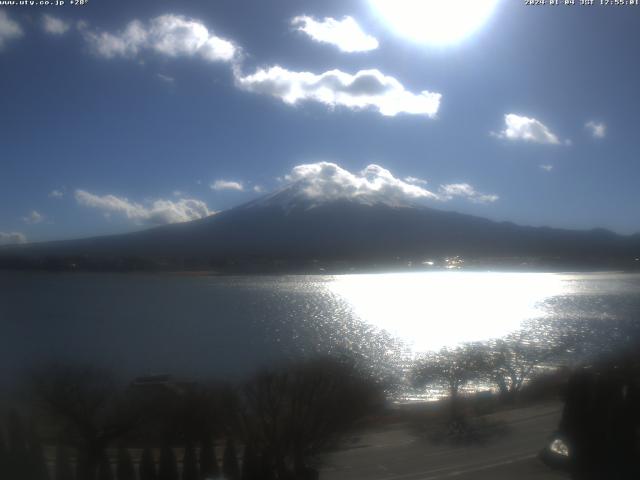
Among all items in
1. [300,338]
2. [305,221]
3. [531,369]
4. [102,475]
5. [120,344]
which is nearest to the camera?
[102,475]

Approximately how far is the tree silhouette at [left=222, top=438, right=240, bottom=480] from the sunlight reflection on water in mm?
6549

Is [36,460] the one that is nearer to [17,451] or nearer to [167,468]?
[17,451]

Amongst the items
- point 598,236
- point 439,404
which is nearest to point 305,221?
point 598,236

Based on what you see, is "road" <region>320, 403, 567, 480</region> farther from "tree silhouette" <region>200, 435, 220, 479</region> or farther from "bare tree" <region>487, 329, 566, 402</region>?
"bare tree" <region>487, 329, 566, 402</region>

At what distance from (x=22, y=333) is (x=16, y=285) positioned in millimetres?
4916

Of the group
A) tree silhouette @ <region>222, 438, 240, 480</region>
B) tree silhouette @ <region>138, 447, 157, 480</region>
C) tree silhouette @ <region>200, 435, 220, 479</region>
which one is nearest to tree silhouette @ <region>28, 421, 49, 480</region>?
tree silhouette @ <region>138, 447, 157, 480</region>

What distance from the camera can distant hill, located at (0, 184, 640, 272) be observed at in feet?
59.1

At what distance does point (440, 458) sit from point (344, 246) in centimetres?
2371

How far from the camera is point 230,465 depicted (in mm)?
4039

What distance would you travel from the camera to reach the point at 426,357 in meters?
9.09

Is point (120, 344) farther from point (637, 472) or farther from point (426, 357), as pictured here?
point (637, 472)

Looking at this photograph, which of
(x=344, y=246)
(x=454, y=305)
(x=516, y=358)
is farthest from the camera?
(x=344, y=246)

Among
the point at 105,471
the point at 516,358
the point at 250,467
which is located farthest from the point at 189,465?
the point at 516,358

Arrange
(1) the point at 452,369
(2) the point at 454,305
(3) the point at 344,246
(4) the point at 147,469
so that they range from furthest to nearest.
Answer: (3) the point at 344,246
(2) the point at 454,305
(1) the point at 452,369
(4) the point at 147,469
